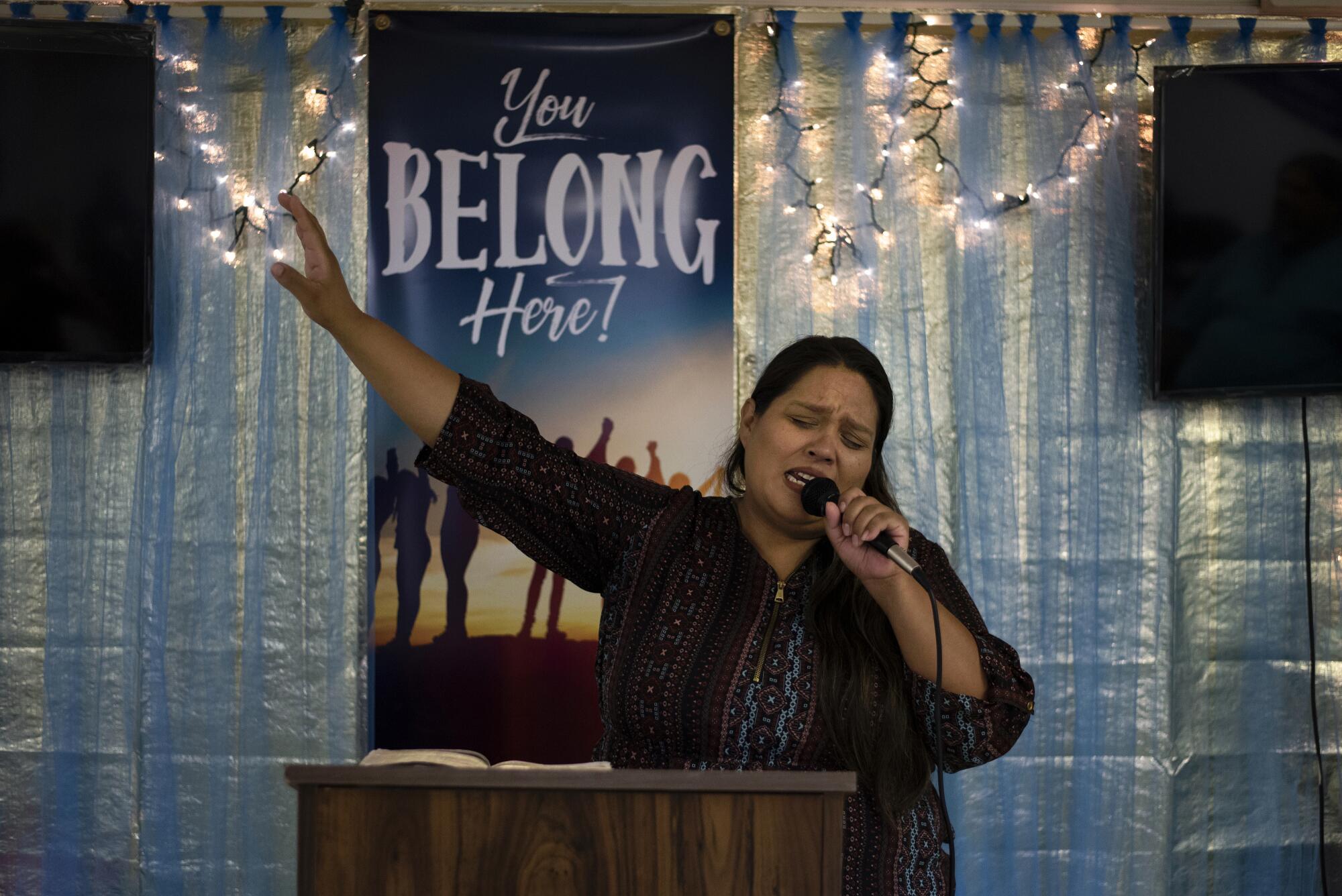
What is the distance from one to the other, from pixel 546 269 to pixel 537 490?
1.88 metres

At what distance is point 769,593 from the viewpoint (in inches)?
77.4

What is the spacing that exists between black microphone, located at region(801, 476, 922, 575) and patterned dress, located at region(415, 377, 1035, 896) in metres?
0.19

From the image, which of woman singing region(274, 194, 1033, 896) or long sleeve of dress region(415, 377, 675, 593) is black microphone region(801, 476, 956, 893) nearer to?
woman singing region(274, 194, 1033, 896)

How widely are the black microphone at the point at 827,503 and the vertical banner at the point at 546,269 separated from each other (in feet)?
6.09

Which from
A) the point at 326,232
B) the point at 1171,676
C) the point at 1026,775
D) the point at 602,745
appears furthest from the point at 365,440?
the point at 1171,676

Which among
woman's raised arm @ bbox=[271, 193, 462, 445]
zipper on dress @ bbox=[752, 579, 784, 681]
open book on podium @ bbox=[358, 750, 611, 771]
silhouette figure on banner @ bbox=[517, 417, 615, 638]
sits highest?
woman's raised arm @ bbox=[271, 193, 462, 445]

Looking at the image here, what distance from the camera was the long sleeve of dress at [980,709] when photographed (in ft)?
5.83

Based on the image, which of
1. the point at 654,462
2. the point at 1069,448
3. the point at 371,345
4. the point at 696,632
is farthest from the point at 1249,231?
the point at 371,345

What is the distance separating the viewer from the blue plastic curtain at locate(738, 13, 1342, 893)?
12.0 ft

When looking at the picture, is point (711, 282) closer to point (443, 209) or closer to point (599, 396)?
point (599, 396)

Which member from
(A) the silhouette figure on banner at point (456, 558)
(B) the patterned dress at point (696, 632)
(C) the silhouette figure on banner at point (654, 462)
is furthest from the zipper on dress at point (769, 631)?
(A) the silhouette figure on banner at point (456, 558)

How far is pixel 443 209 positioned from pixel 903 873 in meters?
2.54

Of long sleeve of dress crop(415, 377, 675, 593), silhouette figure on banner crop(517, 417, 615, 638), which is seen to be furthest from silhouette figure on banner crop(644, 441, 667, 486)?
long sleeve of dress crop(415, 377, 675, 593)

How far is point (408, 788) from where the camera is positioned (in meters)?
1.28
